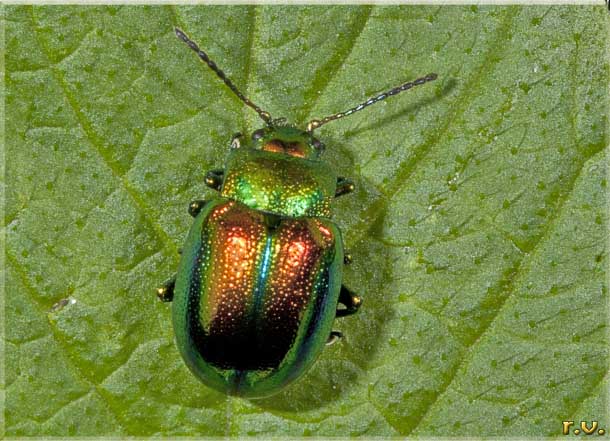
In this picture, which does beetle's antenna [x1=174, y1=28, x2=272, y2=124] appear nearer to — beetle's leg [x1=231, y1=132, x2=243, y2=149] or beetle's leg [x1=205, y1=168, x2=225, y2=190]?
beetle's leg [x1=231, y1=132, x2=243, y2=149]

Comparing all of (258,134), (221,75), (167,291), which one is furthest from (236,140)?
(167,291)

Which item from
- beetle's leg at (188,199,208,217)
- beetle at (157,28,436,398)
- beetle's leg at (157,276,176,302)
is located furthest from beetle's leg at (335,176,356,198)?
beetle's leg at (157,276,176,302)

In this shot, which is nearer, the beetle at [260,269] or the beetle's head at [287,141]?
the beetle at [260,269]

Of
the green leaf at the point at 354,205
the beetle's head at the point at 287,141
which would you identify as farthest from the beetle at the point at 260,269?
the green leaf at the point at 354,205

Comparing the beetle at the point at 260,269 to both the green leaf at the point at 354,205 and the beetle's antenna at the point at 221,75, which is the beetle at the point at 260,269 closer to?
the beetle's antenna at the point at 221,75

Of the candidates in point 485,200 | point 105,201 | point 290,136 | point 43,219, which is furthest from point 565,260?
point 43,219
